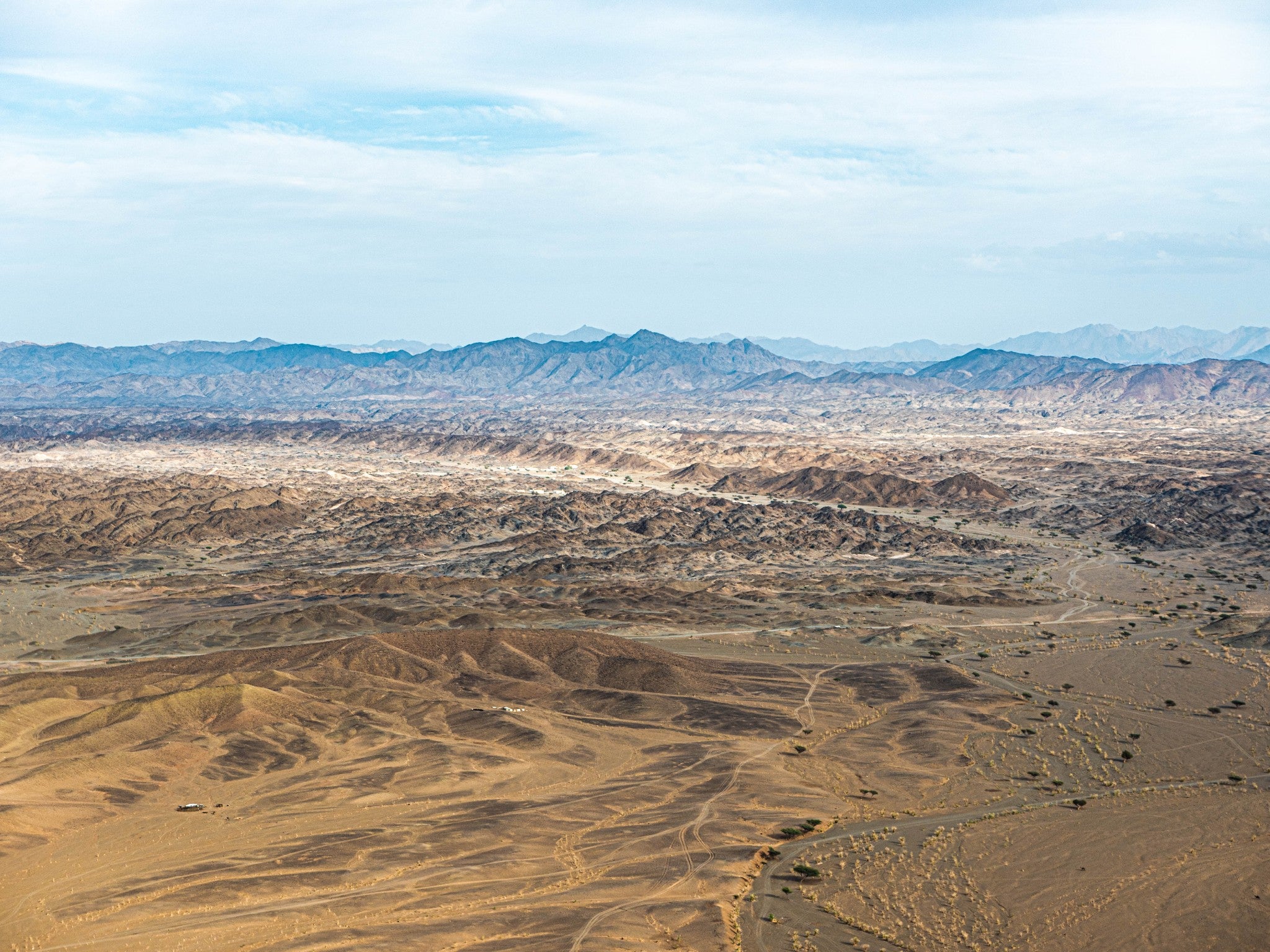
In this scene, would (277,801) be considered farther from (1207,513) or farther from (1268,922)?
(1207,513)

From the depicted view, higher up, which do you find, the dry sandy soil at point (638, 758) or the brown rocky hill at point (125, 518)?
the brown rocky hill at point (125, 518)

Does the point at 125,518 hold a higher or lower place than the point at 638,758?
higher

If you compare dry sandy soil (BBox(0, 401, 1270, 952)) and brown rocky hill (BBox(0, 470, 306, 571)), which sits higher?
brown rocky hill (BBox(0, 470, 306, 571))

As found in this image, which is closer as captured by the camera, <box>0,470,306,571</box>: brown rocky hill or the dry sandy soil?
the dry sandy soil

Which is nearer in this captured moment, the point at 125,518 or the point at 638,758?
the point at 638,758

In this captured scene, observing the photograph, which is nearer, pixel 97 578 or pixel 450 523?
pixel 97 578

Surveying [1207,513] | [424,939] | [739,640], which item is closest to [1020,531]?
[1207,513]

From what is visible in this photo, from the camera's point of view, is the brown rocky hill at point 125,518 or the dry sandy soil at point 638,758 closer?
the dry sandy soil at point 638,758

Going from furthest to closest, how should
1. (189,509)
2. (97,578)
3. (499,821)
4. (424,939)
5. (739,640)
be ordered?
(189,509)
(97,578)
(739,640)
(499,821)
(424,939)
